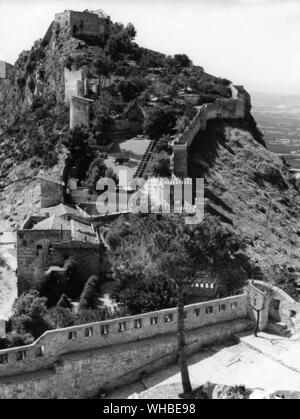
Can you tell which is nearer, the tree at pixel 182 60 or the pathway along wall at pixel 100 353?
the pathway along wall at pixel 100 353

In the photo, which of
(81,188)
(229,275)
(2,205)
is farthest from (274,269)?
(2,205)

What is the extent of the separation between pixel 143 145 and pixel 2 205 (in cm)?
1195

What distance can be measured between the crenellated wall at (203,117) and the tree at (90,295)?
14.1m

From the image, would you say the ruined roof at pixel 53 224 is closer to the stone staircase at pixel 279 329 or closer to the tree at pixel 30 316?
the tree at pixel 30 316

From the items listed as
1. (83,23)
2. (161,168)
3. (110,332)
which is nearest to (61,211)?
(161,168)

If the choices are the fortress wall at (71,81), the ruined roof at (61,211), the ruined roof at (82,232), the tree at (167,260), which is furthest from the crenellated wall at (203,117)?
the fortress wall at (71,81)

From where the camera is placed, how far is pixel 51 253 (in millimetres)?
29781

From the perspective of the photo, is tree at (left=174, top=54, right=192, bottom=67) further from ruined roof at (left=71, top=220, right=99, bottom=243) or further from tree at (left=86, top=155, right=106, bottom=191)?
ruined roof at (left=71, top=220, right=99, bottom=243)

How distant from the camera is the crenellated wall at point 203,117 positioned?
41.7 meters

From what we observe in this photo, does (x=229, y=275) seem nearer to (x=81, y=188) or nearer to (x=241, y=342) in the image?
(x=241, y=342)

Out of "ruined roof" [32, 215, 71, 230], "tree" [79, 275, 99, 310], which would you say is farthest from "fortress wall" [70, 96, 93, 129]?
"tree" [79, 275, 99, 310]

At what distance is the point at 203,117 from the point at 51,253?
25.3 meters

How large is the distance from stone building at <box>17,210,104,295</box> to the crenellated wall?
12885 millimetres

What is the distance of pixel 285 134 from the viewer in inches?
7200
